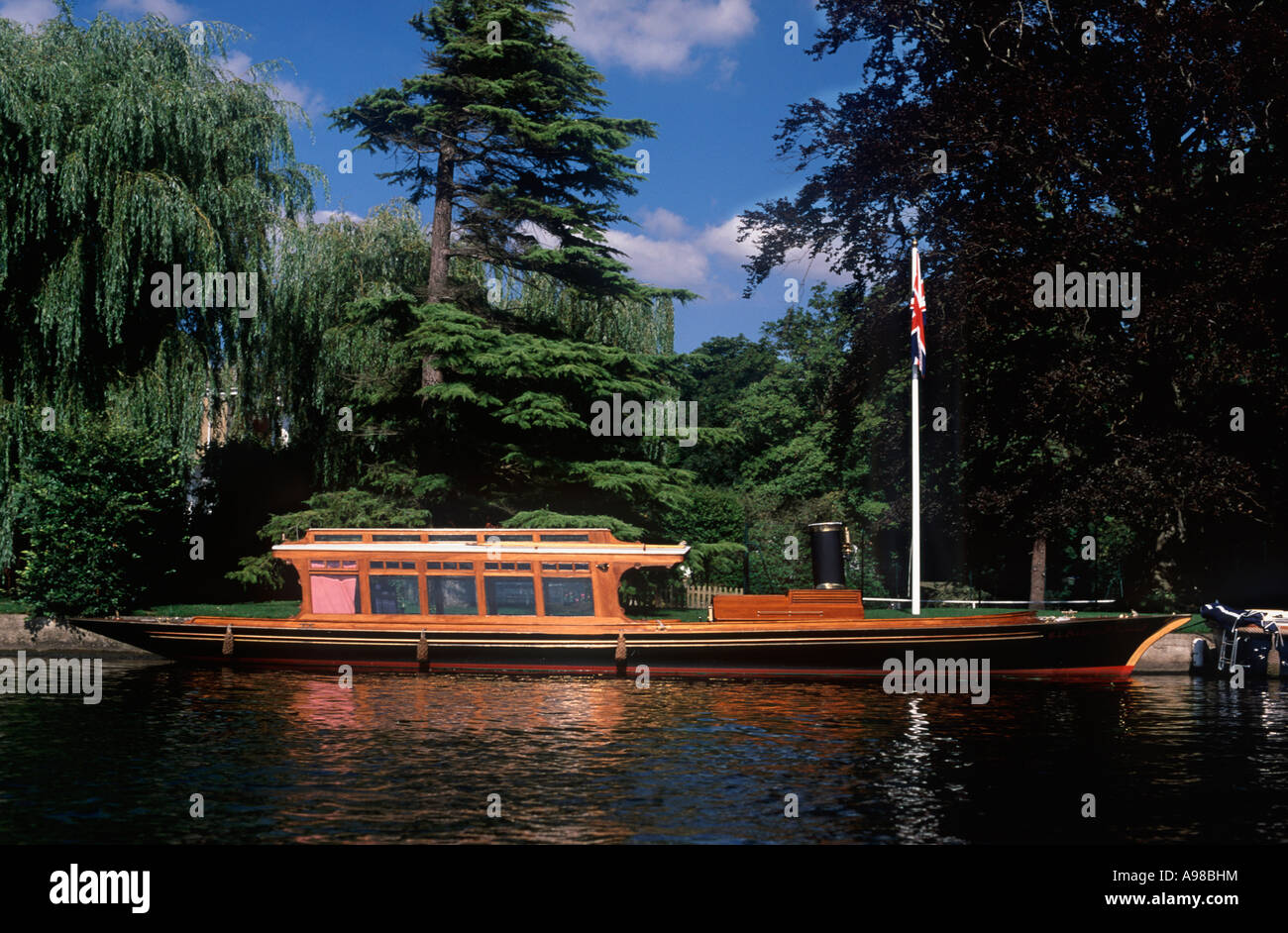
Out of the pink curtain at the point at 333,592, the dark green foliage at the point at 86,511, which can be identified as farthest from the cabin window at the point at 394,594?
the dark green foliage at the point at 86,511

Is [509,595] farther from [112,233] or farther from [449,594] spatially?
[112,233]

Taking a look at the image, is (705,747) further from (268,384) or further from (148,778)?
(268,384)

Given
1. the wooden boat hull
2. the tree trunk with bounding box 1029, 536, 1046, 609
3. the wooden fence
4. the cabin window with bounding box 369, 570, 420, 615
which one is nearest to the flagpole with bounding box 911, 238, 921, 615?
the wooden boat hull

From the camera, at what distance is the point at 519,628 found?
24547 mm

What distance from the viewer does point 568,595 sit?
81.1 ft

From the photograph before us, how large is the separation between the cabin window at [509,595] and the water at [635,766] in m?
2.99

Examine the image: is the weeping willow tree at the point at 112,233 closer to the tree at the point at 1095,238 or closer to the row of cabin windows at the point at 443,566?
the row of cabin windows at the point at 443,566

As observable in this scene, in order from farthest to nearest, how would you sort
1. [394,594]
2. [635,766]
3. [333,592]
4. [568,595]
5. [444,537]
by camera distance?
1. [333,592]
2. [394,594]
3. [444,537]
4. [568,595]
5. [635,766]

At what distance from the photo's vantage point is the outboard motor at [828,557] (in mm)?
24828

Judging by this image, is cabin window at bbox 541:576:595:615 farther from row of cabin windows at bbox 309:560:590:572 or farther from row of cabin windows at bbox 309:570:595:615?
row of cabin windows at bbox 309:560:590:572

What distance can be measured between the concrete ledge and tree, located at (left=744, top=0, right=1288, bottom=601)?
2007 cm

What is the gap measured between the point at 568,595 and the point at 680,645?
2554mm

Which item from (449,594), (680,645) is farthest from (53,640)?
(680,645)

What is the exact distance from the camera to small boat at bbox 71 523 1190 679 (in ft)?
76.0
